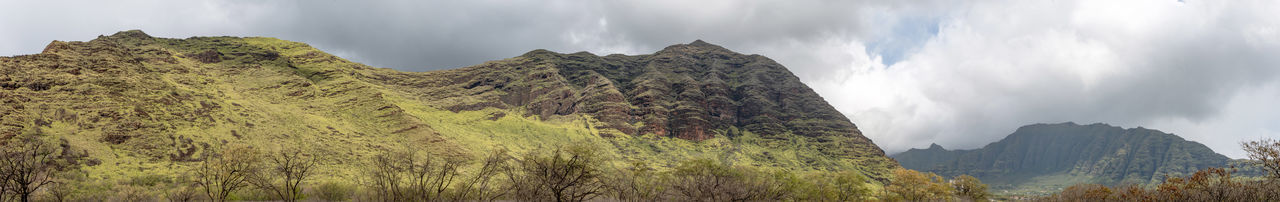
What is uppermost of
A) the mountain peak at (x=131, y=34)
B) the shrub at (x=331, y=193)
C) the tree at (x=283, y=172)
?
the mountain peak at (x=131, y=34)

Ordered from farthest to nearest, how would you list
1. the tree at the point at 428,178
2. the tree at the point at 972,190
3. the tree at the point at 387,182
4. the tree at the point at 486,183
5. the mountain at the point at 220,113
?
1. the tree at the point at 972,190
2. the mountain at the point at 220,113
3. the tree at the point at 486,183
4. the tree at the point at 428,178
5. the tree at the point at 387,182

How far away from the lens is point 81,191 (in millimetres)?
67062

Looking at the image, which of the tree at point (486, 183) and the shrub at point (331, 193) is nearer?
the tree at point (486, 183)

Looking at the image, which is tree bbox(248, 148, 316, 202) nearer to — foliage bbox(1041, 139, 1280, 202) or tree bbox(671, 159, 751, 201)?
tree bbox(671, 159, 751, 201)

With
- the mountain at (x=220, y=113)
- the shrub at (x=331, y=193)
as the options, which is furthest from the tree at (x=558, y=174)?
the shrub at (x=331, y=193)

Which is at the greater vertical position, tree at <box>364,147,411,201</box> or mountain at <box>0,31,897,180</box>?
mountain at <box>0,31,897,180</box>

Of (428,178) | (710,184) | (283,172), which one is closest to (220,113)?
(283,172)

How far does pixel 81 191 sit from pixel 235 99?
209ft

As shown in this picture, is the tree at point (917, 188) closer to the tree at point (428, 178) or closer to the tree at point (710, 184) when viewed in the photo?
the tree at point (710, 184)

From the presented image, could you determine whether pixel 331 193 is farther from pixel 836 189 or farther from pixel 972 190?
pixel 972 190

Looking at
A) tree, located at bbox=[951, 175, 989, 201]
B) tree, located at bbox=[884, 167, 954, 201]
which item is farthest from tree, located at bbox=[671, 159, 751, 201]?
tree, located at bbox=[951, 175, 989, 201]

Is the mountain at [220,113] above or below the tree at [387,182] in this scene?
above

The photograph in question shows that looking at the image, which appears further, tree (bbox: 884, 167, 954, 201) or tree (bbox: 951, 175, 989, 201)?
tree (bbox: 951, 175, 989, 201)

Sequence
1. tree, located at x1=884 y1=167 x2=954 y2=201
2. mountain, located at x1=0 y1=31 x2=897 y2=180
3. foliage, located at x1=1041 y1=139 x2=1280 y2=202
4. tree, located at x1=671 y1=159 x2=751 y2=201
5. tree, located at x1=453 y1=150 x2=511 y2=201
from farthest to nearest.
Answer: tree, located at x1=884 y1=167 x2=954 y2=201 → mountain, located at x1=0 y1=31 x2=897 y2=180 → tree, located at x1=671 y1=159 x2=751 y2=201 → tree, located at x1=453 y1=150 x2=511 y2=201 → foliage, located at x1=1041 y1=139 x2=1280 y2=202
